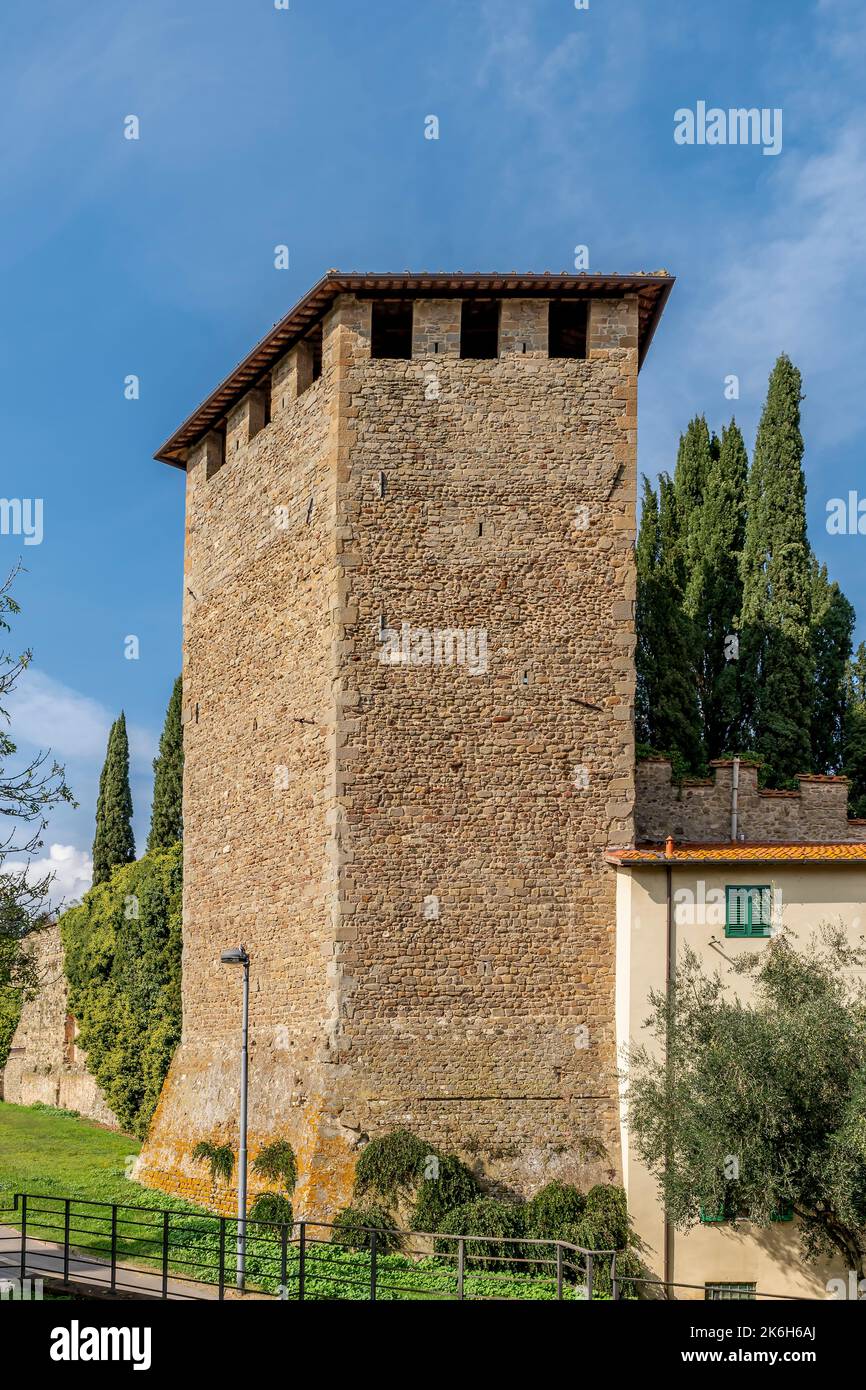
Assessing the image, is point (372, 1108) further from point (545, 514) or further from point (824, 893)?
point (545, 514)

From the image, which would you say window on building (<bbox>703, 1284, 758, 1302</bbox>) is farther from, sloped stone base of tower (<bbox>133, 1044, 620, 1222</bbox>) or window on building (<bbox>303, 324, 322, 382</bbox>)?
window on building (<bbox>303, 324, 322, 382</bbox>)

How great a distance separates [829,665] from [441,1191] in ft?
50.3

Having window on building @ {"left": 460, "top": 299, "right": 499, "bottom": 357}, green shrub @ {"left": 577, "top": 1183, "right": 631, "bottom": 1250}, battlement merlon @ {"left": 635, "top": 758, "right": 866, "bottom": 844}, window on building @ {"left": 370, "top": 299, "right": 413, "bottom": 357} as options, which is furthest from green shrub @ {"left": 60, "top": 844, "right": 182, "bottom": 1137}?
window on building @ {"left": 460, "top": 299, "right": 499, "bottom": 357}

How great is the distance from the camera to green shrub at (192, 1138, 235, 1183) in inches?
910

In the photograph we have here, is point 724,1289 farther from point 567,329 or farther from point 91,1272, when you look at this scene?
point 567,329

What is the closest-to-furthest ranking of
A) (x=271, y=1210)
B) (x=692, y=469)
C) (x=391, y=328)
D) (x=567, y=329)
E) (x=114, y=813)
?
(x=271, y=1210) → (x=391, y=328) → (x=567, y=329) → (x=692, y=469) → (x=114, y=813)

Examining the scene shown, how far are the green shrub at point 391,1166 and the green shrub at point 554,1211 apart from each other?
1.51m

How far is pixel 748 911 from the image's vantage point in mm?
20781

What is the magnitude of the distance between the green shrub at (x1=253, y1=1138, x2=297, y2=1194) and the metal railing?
737 mm

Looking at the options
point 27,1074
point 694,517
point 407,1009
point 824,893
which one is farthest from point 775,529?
point 27,1074

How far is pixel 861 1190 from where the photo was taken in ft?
58.2

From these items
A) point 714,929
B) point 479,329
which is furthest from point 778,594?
point 714,929

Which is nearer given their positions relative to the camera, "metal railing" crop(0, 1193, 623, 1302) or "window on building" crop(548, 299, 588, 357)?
"metal railing" crop(0, 1193, 623, 1302)

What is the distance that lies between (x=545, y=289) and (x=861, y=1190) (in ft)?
42.8
